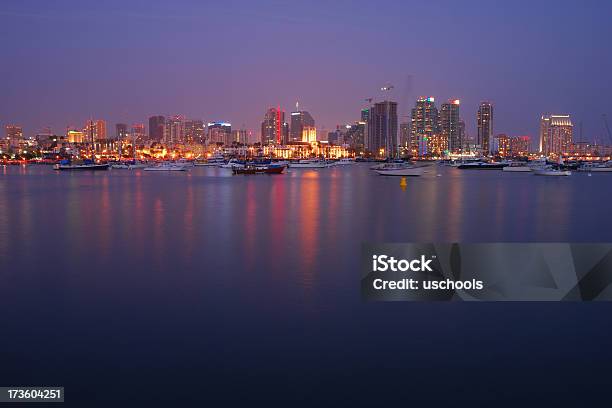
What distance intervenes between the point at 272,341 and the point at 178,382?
6.42 ft

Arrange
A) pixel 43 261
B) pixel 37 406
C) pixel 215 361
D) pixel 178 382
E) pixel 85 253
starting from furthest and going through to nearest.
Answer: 1. pixel 85 253
2. pixel 43 261
3. pixel 215 361
4. pixel 178 382
5. pixel 37 406

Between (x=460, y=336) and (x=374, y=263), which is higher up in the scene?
(x=374, y=263)

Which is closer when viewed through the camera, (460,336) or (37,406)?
(37,406)

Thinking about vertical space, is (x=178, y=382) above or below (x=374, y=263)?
below

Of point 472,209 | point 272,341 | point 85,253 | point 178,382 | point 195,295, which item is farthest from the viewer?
point 472,209

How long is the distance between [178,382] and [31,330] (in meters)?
3.53

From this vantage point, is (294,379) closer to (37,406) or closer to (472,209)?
(37,406)

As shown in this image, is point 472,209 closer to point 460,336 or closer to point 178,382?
point 460,336

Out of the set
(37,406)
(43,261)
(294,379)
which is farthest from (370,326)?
(43,261)

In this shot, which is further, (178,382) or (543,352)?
(543,352)

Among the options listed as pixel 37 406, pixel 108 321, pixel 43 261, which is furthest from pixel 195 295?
pixel 43 261

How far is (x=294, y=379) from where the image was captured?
7531 millimetres

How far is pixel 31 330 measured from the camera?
9484 millimetres

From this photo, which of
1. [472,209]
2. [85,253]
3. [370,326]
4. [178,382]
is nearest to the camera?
[178,382]
